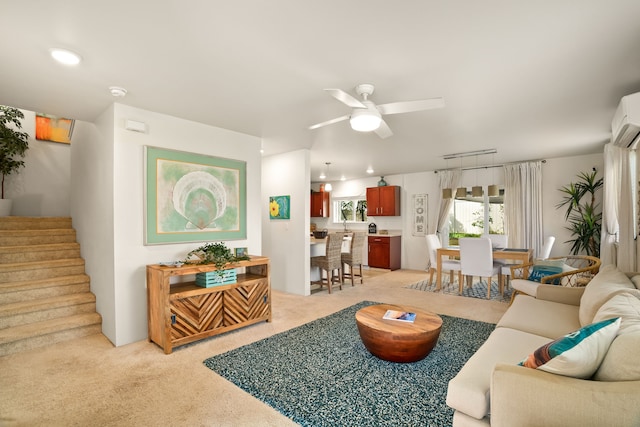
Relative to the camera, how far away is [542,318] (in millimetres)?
2523

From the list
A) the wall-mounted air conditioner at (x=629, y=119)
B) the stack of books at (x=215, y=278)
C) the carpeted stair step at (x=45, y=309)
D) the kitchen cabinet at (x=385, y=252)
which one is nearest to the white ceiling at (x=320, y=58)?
the wall-mounted air conditioner at (x=629, y=119)

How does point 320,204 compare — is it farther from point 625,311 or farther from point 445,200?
point 625,311

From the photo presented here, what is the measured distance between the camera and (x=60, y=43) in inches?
80.0

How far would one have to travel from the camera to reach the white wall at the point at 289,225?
5.07 m

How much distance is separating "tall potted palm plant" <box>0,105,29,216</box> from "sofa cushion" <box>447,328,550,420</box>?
594cm

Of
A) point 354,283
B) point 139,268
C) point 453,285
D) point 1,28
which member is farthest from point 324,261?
point 1,28

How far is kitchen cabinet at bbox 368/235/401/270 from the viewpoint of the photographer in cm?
766

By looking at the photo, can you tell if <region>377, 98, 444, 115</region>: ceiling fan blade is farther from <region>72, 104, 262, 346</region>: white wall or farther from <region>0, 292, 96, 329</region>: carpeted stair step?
<region>0, 292, 96, 329</region>: carpeted stair step

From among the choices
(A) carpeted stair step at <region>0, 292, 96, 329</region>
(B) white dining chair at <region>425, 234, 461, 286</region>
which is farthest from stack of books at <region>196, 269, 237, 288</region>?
(B) white dining chair at <region>425, 234, 461, 286</region>

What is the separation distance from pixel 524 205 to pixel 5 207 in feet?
29.1

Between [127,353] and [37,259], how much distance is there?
215 centimetres

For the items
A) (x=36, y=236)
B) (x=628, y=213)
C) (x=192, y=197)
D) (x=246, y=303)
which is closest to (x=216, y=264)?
(x=246, y=303)

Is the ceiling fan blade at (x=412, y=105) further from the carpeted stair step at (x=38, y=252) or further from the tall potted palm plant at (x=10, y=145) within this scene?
the tall potted palm plant at (x=10, y=145)

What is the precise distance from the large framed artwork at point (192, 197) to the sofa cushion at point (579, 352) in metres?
3.33
